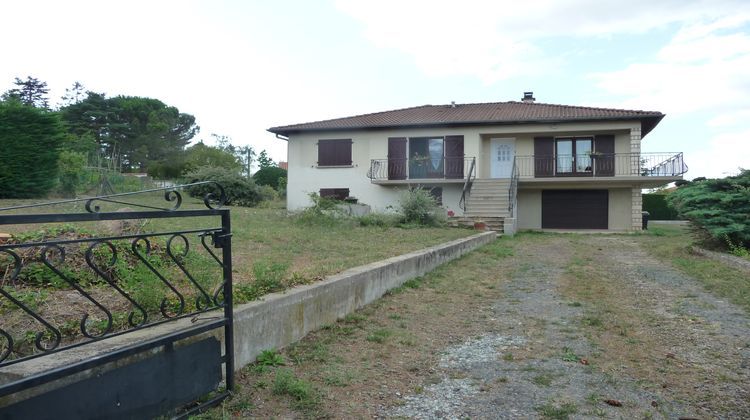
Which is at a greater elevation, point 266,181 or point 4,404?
point 266,181

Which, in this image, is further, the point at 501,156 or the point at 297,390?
the point at 501,156

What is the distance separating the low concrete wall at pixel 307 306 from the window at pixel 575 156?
16.8 meters

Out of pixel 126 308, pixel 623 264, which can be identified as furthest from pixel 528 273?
pixel 126 308

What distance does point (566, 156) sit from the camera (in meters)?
21.8

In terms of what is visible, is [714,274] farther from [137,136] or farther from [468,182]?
[137,136]

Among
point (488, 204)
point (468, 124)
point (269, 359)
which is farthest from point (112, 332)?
point (468, 124)

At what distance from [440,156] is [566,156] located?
5.32 m

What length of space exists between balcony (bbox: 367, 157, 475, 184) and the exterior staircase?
1.16 meters

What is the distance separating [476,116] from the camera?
75.1 feet

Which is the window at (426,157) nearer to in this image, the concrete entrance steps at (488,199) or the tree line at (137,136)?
the concrete entrance steps at (488,199)

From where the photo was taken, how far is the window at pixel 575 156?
21625 mm

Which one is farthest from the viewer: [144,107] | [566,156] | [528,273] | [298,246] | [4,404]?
[144,107]

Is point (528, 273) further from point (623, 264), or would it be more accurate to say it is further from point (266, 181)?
point (266, 181)

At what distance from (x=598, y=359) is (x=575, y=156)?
19.5 meters
